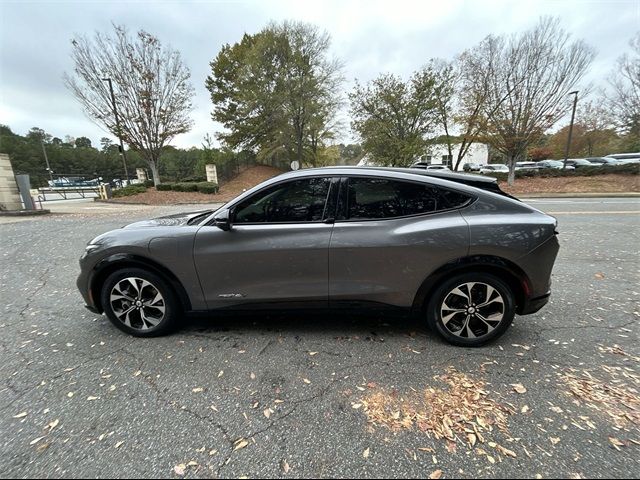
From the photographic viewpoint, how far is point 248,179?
96.1 feet

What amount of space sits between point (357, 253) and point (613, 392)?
2.09 m

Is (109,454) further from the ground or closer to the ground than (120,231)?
closer to the ground

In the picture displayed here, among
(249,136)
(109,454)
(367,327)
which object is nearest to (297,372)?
(367,327)

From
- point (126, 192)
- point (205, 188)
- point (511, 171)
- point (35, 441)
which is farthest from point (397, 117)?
point (35, 441)

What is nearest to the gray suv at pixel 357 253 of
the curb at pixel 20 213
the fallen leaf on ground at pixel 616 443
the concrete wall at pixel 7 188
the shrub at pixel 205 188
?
the fallen leaf on ground at pixel 616 443

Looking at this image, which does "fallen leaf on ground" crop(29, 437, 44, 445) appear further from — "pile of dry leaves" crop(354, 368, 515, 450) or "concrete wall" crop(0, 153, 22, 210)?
"concrete wall" crop(0, 153, 22, 210)

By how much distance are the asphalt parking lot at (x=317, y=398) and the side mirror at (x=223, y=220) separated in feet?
3.61

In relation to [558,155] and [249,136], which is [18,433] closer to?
[249,136]

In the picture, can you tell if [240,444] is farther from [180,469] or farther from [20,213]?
[20,213]

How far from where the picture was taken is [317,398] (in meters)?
2.12

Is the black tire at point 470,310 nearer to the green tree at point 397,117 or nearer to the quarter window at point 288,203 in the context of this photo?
the quarter window at point 288,203

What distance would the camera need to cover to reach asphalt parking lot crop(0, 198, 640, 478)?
1.67m

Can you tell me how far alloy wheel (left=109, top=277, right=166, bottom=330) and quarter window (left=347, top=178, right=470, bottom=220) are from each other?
203 cm

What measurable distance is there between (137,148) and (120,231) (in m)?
21.8
